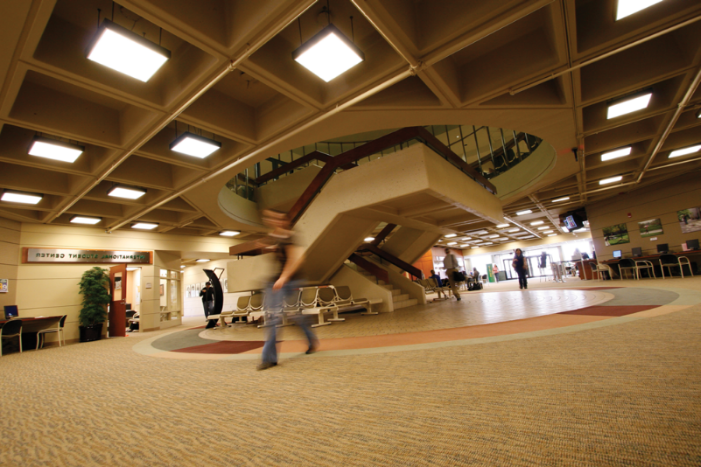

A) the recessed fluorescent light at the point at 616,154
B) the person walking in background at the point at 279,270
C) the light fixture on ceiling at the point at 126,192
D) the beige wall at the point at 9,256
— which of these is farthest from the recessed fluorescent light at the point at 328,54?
the beige wall at the point at 9,256

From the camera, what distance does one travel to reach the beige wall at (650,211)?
42.4 feet

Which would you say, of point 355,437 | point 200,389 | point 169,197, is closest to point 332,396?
point 355,437

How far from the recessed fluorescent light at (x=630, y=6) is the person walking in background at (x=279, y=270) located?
5.06m

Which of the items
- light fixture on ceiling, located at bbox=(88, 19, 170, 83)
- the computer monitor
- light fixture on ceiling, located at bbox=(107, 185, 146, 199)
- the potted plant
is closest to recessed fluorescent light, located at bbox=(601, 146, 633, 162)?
light fixture on ceiling, located at bbox=(88, 19, 170, 83)

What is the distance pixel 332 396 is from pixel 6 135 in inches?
317

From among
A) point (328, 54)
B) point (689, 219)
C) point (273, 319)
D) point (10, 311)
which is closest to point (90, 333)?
point (10, 311)

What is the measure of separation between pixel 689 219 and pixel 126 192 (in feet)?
68.8

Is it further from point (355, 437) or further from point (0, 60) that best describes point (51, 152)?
point (355, 437)

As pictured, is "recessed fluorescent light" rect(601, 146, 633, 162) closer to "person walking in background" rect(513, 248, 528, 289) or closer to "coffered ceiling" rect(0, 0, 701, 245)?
"coffered ceiling" rect(0, 0, 701, 245)

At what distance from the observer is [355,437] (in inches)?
58.0

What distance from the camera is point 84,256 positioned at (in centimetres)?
1127

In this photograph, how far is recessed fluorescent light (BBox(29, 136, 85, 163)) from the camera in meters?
5.62

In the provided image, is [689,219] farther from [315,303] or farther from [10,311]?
[10,311]

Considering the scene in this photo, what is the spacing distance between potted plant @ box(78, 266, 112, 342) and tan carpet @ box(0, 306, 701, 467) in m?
8.51
